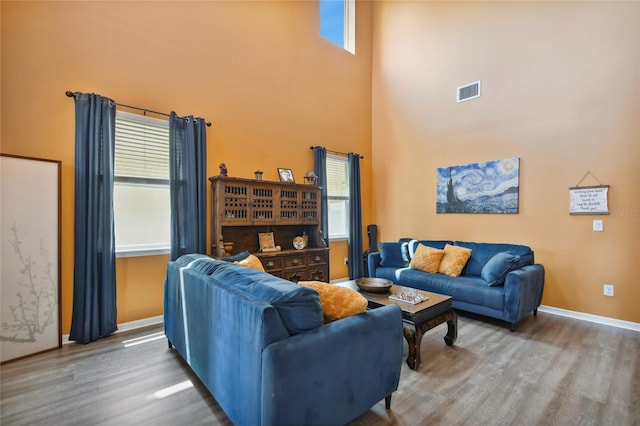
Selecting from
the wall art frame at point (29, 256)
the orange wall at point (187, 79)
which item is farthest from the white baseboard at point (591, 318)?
the wall art frame at point (29, 256)

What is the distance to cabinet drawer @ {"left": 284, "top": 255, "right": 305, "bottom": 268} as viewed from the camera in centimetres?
395

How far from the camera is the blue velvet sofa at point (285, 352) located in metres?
1.36

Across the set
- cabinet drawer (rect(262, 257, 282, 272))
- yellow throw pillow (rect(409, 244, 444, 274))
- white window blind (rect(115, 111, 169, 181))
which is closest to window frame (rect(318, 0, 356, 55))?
white window blind (rect(115, 111, 169, 181))

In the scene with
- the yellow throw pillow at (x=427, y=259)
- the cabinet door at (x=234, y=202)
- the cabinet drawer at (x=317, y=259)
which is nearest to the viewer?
the cabinet door at (x=234, y=202)

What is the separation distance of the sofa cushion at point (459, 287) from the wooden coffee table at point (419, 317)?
0.70 meters

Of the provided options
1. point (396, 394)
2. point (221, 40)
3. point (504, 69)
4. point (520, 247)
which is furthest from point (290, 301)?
point (504, 69)

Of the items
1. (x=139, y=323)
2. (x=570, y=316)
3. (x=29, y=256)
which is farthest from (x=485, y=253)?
(x=29, y=256)

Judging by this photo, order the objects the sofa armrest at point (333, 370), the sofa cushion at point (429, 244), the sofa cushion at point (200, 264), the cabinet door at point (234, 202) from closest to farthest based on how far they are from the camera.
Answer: the sofa armrest at point (333, 370) → the sofa cushion at point (200, 264) → the cabinet door at point (234, 202) → the sofa cushion at point (429, 244)

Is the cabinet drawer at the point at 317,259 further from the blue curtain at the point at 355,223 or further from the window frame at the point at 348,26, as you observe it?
the window frame at the point at 348,26

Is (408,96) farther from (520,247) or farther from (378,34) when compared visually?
(520,247)

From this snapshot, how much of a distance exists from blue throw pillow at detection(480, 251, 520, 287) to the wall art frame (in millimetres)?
4396

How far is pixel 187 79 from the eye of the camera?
11.8 ft

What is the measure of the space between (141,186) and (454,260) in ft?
12.9

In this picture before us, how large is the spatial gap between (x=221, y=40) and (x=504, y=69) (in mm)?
3921
